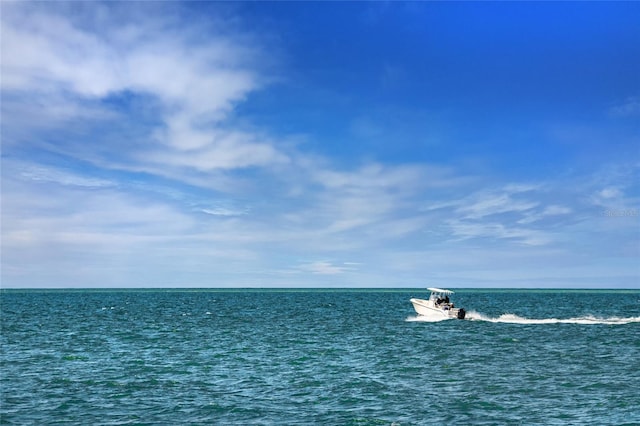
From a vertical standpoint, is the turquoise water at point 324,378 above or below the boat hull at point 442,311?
below

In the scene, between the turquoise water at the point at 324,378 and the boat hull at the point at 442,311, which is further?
the boat hull at the point at 442,311

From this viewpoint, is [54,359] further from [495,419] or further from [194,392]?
[495,419]

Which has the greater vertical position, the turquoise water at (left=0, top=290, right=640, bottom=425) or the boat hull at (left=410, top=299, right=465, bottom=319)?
the boat hull at (left=410, top=299, right=465, bottom=319)

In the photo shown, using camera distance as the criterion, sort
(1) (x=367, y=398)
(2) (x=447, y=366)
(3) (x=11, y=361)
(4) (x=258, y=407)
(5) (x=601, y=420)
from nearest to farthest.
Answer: (5) (x=601, y=420) → (4) (x=258, y=407) → (1) (x=367, y=398) → (2) (x=447, y=366) → (3) (x=11, y=361)

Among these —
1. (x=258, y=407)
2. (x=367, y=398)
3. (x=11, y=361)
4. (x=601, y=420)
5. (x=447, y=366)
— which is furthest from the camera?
(x=11, y=361)

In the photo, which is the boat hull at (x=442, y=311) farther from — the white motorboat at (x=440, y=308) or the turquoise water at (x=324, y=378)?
the turquoise water at (x=324, y=378)

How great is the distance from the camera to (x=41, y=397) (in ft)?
95.8

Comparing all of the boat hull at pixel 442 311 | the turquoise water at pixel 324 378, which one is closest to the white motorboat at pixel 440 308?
the boat hull at pixel 442 311

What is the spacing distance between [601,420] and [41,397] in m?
27.4

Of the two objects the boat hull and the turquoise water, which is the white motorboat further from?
the turquoise water

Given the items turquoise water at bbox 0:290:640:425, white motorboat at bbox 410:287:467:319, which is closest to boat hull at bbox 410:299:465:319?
white motorboat at bbox 410:287:467:319

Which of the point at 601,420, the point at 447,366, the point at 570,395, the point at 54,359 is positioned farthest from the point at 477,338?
the point at 54,359

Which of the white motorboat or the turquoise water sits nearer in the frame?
the turquoise water

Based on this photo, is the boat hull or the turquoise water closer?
the turquoise water
